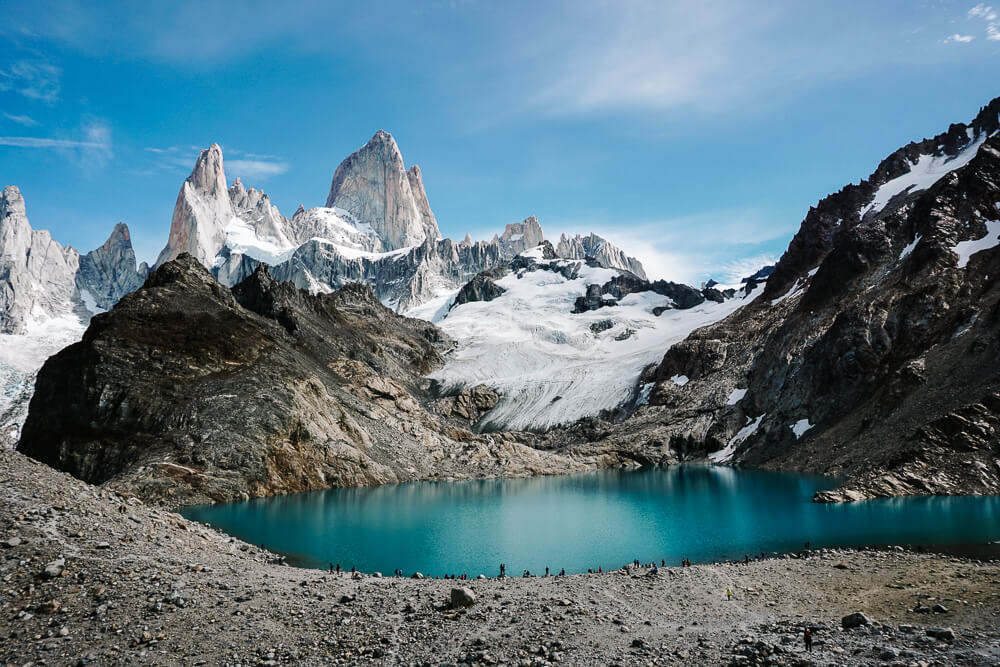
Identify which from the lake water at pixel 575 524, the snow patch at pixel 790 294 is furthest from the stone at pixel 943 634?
the snow patch at pixel 790 294

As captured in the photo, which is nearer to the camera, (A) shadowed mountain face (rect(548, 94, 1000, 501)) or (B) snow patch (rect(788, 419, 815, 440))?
(A) shadowed mountain face (rect(548, 94, 1000, 501))

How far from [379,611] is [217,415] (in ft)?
181

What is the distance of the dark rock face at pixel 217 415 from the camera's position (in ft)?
212

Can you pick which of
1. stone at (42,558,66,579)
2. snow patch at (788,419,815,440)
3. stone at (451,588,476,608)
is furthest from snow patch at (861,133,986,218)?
stone at (42,558,66,579)

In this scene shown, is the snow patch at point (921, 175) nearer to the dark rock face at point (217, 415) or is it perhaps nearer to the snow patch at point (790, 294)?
the snow patch at point (790, 294)

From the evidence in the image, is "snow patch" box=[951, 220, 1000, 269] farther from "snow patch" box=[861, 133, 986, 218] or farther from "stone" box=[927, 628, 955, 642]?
"stone" box=[927, 628, 955, 642]

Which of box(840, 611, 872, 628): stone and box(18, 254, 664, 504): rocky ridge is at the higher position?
box(18, 254, 664, 504): rocky ridge

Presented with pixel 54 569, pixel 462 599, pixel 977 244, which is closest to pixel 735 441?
pixel 977 244

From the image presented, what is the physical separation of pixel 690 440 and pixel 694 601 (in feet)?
281

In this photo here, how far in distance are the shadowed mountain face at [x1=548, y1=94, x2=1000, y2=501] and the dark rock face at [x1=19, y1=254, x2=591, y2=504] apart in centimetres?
2868

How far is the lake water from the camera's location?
3872 centimetres

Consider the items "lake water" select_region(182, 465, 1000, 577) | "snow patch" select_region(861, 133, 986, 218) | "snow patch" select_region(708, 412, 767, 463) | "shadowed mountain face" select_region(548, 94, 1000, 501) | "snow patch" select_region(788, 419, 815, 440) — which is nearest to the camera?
"lake water" select_region(182, 465, 1000, 577)

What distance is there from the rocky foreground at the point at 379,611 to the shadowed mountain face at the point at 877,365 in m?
31.3

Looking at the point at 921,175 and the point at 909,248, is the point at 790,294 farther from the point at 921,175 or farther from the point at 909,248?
the point at 921,175
